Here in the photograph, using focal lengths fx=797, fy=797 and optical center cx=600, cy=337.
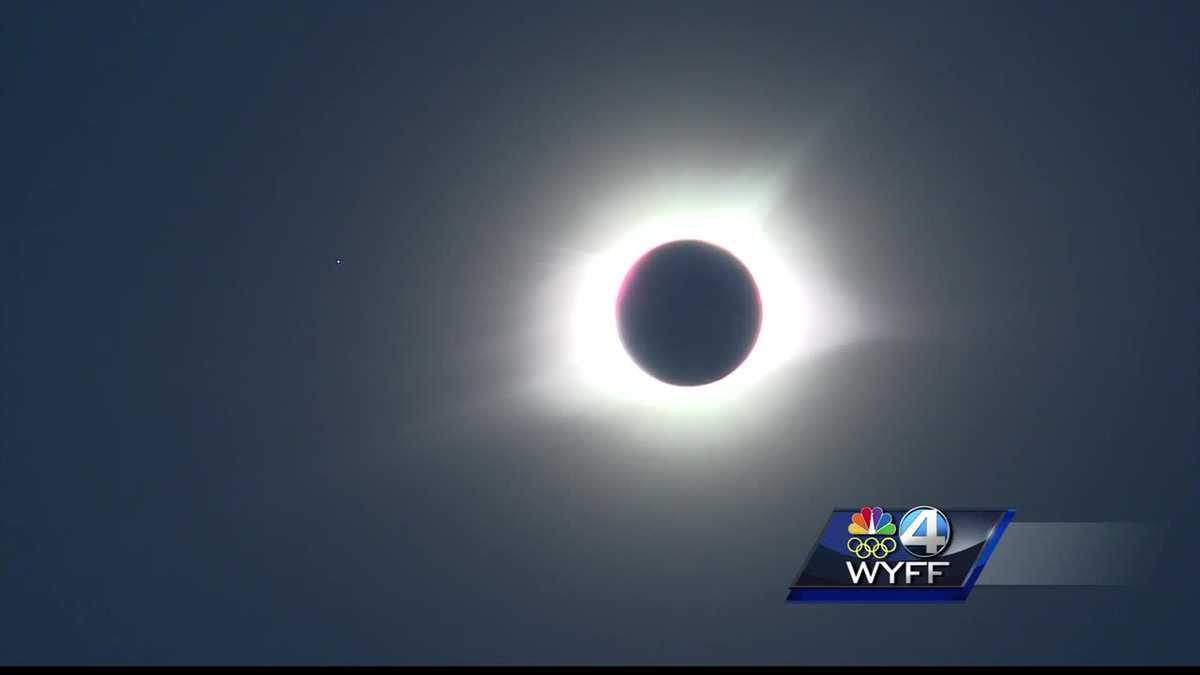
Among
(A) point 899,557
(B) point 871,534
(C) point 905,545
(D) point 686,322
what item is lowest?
(A) point 899,557

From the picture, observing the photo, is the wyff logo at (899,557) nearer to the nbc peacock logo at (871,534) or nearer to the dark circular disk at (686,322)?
the nbc peacock logo at (871,534)

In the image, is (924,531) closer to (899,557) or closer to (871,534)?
(899,557)

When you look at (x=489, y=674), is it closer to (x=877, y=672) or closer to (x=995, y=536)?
(x=877, y=672)

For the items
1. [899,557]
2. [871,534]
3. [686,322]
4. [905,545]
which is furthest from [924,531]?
[686,322]

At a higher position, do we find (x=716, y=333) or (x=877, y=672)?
(x=716, y=333)

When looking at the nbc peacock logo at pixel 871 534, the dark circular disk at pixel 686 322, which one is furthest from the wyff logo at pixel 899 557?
the dark circular disk at pixel 686 322

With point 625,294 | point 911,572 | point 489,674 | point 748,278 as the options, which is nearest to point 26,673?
point 489,674

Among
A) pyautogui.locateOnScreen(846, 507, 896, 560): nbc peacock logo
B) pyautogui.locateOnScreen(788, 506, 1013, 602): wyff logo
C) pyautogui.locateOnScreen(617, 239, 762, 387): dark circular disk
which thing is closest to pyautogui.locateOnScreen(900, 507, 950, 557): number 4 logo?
pyautogui.locateOnScreen(788, 506, 1013, 602): wyff logo

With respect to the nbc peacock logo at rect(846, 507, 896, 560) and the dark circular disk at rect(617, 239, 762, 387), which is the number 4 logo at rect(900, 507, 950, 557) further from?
the dark circular disk at rect(617, 239, 762, 387)
